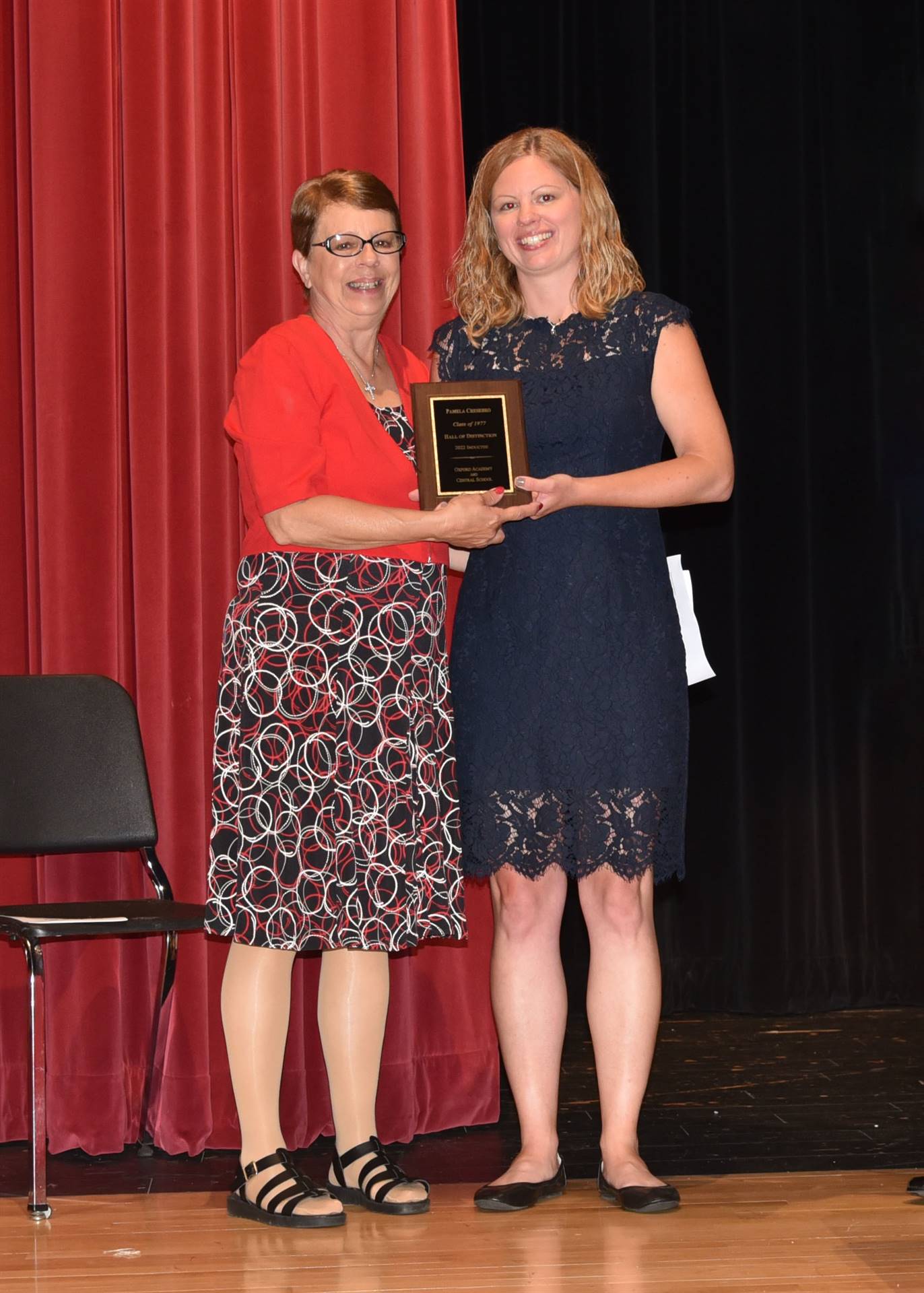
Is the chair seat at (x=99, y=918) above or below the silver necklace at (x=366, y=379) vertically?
below

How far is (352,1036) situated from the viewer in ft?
9.03

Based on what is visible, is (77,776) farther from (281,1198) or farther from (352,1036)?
(281,1198)

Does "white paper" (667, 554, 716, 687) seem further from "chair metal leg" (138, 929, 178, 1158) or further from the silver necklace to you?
"chair metal leg" (138, 929, 178, 1158)

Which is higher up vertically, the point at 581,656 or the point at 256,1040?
the point at 581,656

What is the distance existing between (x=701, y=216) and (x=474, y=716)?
2692mm

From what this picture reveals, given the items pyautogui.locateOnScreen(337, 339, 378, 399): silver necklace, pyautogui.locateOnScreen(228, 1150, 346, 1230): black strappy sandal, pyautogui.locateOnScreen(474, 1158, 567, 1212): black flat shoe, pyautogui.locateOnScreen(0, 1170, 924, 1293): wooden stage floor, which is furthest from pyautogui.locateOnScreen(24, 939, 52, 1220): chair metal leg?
pyautogui.locateOnScreen(337, 339, 378, 399): silver necklace

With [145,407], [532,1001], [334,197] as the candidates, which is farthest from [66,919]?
[334,197]

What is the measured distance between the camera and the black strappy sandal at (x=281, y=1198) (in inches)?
103

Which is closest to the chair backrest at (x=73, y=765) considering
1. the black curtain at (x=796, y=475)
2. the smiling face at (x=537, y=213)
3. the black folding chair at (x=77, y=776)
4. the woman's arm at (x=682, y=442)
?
the black folding chair at (x=77, y=776)

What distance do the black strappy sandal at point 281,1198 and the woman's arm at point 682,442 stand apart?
1267mm

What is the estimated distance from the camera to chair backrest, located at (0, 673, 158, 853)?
3.23m

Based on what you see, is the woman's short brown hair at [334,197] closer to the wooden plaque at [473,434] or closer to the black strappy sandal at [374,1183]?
the wooden plaque at [473,434]

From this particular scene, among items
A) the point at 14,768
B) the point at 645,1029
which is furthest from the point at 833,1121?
the point at 14,768

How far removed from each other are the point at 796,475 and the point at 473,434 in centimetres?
253
